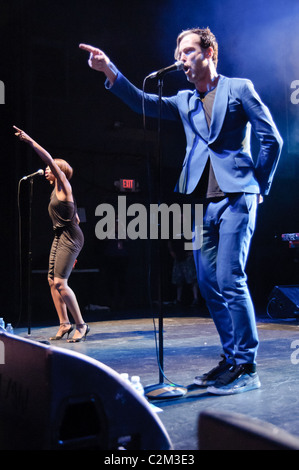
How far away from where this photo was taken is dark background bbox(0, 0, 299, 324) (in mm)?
8039

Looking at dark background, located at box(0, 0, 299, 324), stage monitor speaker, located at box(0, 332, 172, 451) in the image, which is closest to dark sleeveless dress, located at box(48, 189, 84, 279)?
stage monitor speaker, located at box(0, 332, 172, 451)

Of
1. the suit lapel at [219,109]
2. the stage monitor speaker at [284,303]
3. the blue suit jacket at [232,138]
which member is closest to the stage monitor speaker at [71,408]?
the blue suit jacket at [232,138]

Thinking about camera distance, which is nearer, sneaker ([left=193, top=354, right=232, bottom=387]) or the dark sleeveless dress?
sneaker ([left=193, top=354, right=232, bottom=387])

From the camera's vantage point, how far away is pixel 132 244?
9578 millimetres

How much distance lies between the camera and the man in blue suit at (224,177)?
260 cm

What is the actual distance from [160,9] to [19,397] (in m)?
9.46

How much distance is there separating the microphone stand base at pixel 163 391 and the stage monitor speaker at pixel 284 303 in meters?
4.69

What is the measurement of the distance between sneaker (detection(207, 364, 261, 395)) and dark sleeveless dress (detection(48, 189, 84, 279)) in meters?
2.48

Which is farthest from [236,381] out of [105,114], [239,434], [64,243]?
[105,114]

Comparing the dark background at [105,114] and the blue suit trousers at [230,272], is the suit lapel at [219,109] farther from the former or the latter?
the dark background at [105,114]

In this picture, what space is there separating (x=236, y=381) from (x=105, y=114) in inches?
295

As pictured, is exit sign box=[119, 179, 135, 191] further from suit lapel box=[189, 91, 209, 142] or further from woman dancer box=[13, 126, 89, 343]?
suit lapel box=[189, 91, 209, 142]
